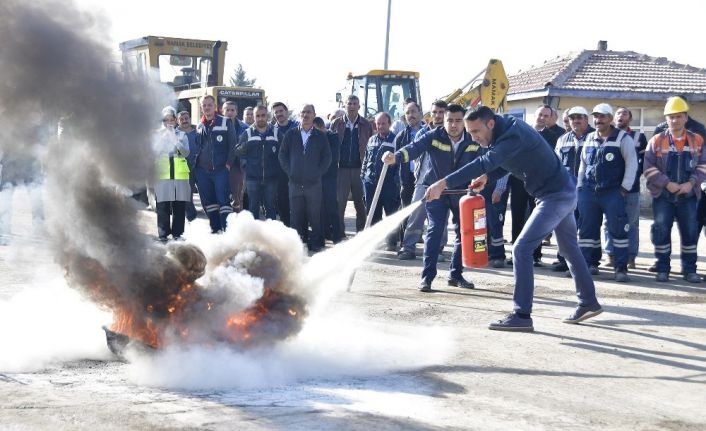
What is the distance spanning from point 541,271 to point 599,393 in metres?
6.32

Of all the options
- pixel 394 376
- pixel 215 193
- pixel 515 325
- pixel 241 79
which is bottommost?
pixel 394 376

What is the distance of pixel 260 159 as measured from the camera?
14680 mm

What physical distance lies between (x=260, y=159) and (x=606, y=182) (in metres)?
5.74

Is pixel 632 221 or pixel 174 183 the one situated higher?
pixel 174 183

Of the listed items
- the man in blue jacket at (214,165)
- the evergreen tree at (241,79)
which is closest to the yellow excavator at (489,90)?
the man in blue jacket at (214,165)

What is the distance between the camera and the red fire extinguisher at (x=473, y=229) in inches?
371

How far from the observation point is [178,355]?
642 centimetres

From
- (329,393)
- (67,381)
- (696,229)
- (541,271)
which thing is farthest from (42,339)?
(696,229)

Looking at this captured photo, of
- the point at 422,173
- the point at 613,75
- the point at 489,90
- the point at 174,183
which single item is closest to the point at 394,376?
the point at 422,173

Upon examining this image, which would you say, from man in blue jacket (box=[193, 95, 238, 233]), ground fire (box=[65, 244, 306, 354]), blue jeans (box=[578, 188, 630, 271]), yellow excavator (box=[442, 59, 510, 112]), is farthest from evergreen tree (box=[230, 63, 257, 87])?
ground fire (box=[65, 244, 306, 354])

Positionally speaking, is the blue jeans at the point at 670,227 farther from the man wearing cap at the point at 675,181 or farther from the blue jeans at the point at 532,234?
the blue jeans at the point at 532,234

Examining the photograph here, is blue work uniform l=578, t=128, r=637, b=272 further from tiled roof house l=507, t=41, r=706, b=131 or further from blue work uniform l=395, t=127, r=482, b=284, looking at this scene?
tiled roof house l=507, t=41, r=706, b=131

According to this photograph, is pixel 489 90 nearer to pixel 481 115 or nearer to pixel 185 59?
pixel 185 59

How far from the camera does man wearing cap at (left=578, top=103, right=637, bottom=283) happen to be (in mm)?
11445
